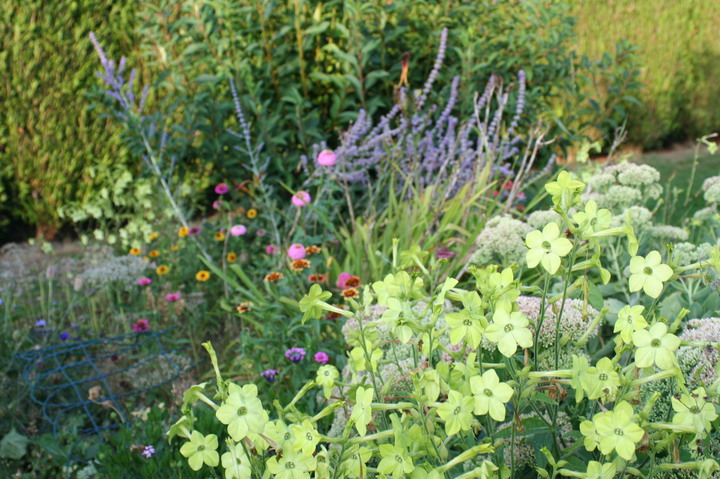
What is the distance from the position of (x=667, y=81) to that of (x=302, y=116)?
5.26 m

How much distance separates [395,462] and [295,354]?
1287 millimetres

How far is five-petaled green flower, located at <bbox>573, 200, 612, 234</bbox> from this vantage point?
96cm

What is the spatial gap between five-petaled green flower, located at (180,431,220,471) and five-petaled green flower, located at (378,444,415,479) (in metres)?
0.26

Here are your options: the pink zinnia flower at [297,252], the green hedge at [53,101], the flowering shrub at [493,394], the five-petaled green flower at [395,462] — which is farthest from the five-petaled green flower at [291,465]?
the green hedge at [53,101]

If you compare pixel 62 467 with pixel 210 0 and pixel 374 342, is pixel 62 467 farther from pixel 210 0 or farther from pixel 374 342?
pixel 210 0

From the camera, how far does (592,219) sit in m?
0.99

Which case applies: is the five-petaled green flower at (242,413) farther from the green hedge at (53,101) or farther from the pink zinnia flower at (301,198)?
the green hedge at (53,101)

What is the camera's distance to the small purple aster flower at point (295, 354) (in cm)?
219

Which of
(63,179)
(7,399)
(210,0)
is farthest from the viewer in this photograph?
(63,179)

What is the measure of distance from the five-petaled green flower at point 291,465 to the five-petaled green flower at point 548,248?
1.39 feet

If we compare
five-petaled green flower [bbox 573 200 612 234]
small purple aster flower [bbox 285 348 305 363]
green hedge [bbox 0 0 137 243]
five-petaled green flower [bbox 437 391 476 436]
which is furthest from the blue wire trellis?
green hedge [bbox 0 0 137 243]

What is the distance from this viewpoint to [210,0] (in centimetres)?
371

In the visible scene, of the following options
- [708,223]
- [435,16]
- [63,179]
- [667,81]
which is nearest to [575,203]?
[708,223]

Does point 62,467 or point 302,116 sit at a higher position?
point 302,116
